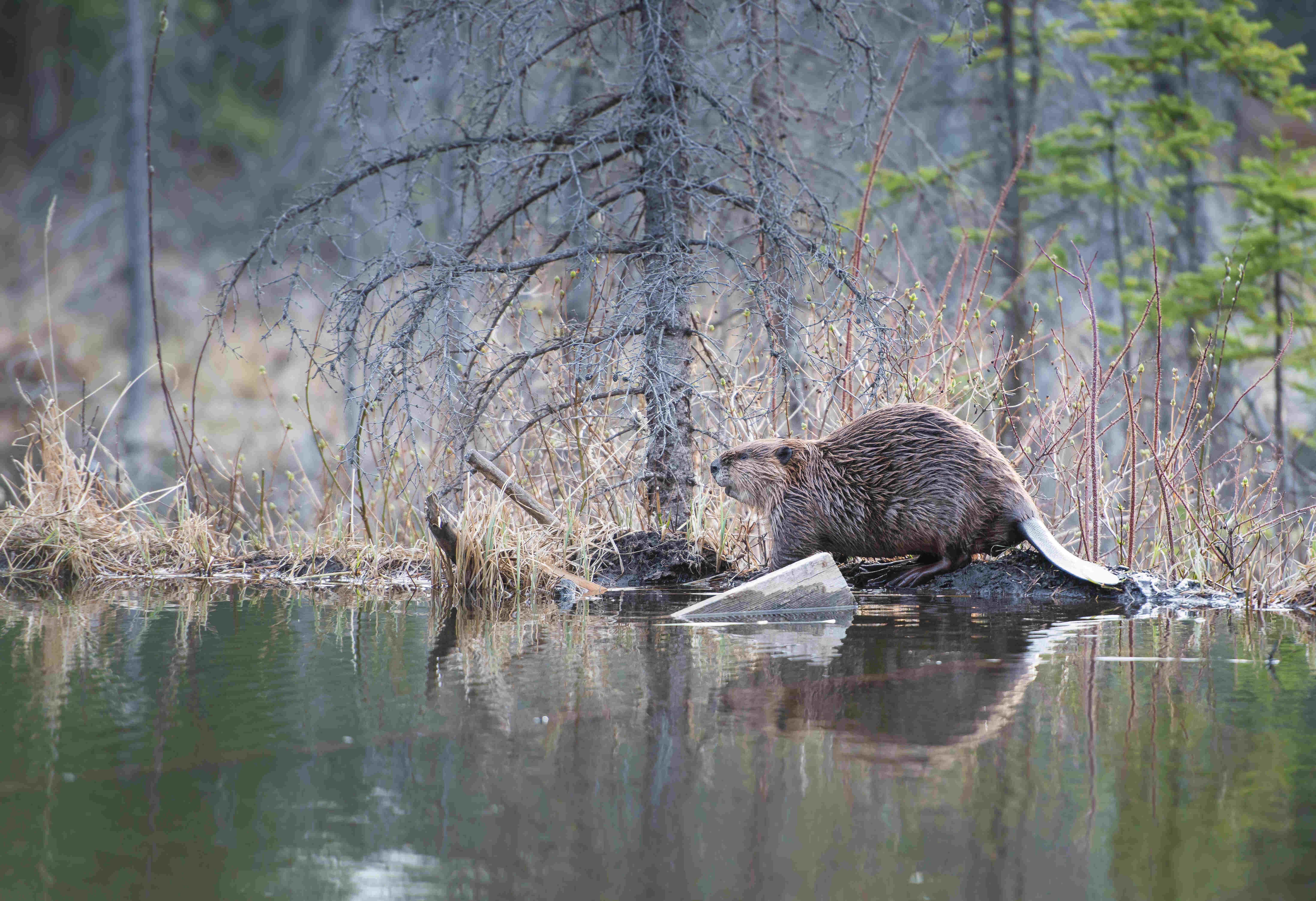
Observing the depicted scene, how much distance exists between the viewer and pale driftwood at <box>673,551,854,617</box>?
4.63 m

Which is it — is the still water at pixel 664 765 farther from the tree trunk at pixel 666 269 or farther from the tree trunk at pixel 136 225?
the tree trunk at pixel 136 225

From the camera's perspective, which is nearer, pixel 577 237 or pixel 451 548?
pixel 451 548

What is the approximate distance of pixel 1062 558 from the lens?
4.70m

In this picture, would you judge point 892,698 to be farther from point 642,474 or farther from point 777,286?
point 642,474

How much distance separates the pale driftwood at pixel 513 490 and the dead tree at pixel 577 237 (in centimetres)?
11

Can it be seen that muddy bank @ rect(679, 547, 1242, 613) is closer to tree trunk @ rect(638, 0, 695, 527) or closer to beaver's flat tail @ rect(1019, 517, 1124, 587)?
beaver's flat tail @ rect(1019, 517, 1124, 587)

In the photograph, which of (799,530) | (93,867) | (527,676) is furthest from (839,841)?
(799,530)

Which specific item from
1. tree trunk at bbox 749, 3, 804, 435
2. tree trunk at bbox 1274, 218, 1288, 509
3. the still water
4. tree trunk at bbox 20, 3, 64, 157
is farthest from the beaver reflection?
tree trunk at bbox 20, 3, 64, 157

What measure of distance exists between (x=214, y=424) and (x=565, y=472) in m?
14.7

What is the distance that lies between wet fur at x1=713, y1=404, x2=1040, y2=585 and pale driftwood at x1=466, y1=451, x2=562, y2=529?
0.94 meters

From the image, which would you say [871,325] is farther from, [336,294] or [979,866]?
[979,866]

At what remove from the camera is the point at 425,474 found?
5.82m

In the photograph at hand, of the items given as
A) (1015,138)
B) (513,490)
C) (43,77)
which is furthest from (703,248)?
(43,77)

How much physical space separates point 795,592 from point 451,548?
5.02 feet
